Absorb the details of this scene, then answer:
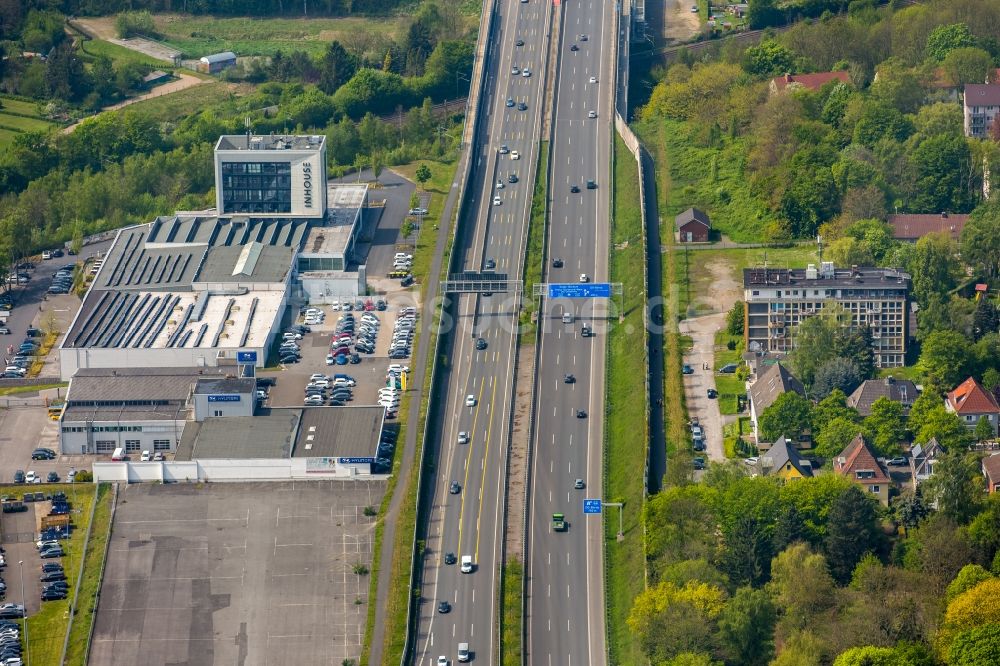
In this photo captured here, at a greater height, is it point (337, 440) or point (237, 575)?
point (337, 440)

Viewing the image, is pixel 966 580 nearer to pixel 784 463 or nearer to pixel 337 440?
pixel 784 463

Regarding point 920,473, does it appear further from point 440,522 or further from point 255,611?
point 255,611

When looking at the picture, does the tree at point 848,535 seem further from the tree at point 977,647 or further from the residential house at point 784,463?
the tree at point 977,647

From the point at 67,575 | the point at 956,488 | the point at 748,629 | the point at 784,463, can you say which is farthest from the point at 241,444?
the point at 956,488

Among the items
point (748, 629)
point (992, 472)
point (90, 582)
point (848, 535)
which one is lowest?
point (748, 629)

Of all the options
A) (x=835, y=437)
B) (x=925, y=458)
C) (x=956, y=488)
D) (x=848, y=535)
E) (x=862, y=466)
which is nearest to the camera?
(x=848, y=535)

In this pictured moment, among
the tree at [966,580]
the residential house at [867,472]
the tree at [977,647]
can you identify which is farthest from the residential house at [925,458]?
the tree at [977,647]

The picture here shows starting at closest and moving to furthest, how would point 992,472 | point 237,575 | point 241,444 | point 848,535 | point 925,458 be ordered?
1. point 848,535
2. point 237,575
3. point 992,472
4. point 925,458
5. point 241,444

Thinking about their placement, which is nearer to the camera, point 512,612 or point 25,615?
point 512,612
